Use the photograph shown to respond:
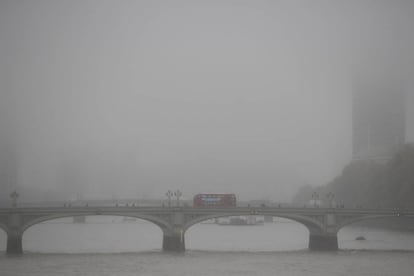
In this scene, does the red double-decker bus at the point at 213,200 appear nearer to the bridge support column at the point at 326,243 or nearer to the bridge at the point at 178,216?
the bridge at the point at 178,216

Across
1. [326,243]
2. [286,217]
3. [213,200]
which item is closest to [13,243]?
[213,200]

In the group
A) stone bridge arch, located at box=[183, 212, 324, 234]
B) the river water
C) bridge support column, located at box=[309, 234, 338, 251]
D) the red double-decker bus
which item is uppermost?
the red double-decker bus

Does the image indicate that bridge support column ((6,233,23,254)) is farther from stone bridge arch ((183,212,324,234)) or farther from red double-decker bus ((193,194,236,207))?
red double-decker bus ((193,194,236,207))

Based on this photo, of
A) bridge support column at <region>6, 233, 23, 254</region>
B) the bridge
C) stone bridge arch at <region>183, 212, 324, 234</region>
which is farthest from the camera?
stone bridge arch at <region>183, 212, 324, 234</region>

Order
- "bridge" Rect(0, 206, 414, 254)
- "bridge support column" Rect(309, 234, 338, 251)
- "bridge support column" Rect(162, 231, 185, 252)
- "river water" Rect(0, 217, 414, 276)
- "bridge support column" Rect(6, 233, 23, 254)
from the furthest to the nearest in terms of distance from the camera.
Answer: "bridge support column" Rect(309, 234, 338, 251) < "bridge support column" Rect(162, 231, 185, 252) < "bridge" Rect(0, 206, 414, 254) < "bridge support column" Rect(6, 233, 23, 254) < "river water" Rect(0, 217, 414, 276)

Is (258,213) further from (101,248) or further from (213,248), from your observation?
(101,248)

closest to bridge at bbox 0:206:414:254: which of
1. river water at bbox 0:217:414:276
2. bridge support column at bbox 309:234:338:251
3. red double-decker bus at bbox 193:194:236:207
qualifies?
bridge support column at bbox 309:234:338:251

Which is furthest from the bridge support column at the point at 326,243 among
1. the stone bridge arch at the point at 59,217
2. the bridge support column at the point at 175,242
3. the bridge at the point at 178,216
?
the stone bridge arch at the point at 59,217

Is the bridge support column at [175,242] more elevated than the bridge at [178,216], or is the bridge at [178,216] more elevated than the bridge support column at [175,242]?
the bridge at [178,216]

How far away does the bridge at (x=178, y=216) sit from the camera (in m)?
76.9

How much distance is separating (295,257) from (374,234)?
42.5 metres

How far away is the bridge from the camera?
7694cm

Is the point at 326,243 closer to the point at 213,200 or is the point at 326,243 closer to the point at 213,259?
the point at 213,259

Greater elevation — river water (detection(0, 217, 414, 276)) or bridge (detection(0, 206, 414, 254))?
bridge (detection(0, 206, 414, 254))
